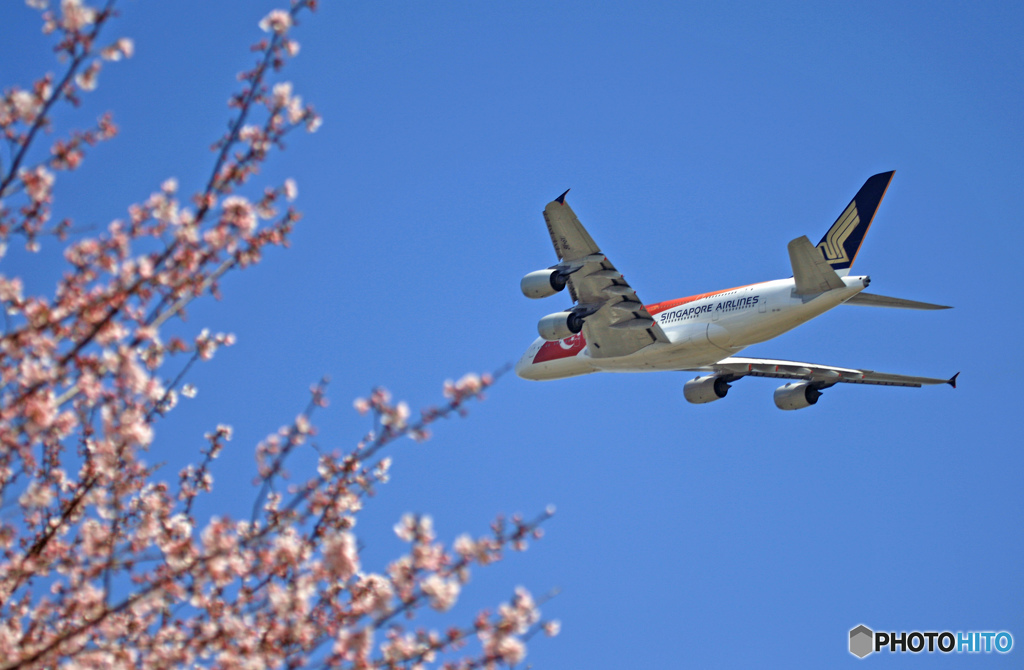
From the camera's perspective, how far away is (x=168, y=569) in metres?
8.09

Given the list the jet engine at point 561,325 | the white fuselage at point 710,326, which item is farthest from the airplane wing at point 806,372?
the jet engine at point 561,325

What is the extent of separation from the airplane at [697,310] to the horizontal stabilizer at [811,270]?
0.08ft

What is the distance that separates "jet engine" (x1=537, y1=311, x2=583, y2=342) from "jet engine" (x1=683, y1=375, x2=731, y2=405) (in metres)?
7.07

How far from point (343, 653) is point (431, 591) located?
0.82m

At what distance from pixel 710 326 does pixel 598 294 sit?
128 inches

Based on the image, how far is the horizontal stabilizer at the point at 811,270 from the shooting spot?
24.2m

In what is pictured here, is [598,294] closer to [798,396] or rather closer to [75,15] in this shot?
[798,396]

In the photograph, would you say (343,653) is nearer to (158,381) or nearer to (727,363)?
(158,381)

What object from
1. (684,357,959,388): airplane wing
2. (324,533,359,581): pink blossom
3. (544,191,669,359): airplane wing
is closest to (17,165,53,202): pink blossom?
(324,533,359,581): pink blossom

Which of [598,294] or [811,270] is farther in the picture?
[598,294]

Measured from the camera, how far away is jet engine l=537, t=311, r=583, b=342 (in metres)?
26.8

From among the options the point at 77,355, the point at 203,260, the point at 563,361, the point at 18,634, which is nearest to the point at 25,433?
the point at 77,355

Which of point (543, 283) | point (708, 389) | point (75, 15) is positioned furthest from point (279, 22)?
point (708, 389)

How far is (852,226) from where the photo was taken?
26.5 m
